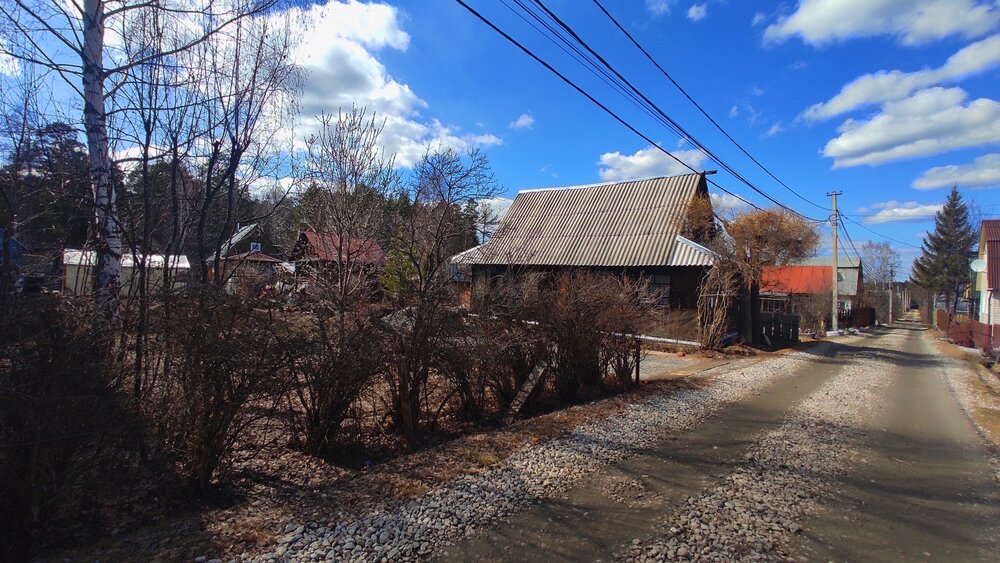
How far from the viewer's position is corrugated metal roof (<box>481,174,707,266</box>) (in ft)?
62.2

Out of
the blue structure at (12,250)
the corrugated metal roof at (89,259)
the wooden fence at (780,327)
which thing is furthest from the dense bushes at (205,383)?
the wooden fence at (780,327)

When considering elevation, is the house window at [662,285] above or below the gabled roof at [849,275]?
below

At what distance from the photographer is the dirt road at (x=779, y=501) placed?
3.51 m

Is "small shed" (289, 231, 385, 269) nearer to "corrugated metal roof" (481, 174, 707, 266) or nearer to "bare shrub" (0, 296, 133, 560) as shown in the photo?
"bare shrub" (0, 296, 133, 560)

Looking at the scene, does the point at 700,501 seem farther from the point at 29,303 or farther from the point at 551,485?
the point at 29,303

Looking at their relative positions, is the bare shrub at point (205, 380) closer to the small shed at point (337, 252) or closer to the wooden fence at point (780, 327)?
the small shed at point (337, 252)

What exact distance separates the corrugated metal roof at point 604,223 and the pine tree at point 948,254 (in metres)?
52.3

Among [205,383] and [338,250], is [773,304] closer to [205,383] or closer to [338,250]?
[338,250]

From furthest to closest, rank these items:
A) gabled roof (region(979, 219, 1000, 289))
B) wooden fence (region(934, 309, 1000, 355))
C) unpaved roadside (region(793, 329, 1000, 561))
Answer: gabled roof (region(979, 219, 1000, 289)) → wooden fence (region(934, 309, 1000, 355)) → unpaved roadside (region(793, 329, 1000, 561))

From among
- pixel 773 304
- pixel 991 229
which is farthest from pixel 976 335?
pixel 773 304

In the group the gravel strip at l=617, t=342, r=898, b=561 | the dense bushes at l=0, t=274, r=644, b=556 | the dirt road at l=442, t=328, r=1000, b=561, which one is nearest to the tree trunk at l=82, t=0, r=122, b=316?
the dense bushes at l=0, t=274, r=644, b=556

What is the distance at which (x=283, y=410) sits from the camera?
477 cm

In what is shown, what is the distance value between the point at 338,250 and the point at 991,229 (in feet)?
102

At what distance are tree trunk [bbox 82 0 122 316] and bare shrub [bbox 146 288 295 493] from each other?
152cm
